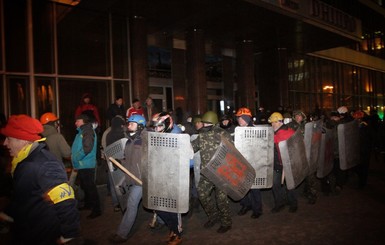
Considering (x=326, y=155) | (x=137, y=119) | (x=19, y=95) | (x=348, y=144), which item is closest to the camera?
(x=137, y=119)

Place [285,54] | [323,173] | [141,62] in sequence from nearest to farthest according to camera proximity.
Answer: [323,173] < [141,62] < [285,54]

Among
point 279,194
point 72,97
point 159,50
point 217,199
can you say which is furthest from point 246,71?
point 217,199

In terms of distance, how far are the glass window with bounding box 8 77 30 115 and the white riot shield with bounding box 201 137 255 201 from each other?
801cm

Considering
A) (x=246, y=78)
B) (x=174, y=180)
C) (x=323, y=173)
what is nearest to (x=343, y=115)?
(x=323, y=173)

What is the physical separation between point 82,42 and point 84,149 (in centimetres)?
734

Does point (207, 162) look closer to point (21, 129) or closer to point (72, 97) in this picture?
point (21, 129)

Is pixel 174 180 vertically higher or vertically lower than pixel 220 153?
lower

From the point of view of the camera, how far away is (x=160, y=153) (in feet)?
13.2

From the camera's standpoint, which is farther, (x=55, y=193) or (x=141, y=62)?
(x=141, y=62)

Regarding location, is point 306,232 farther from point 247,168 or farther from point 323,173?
point 323,173

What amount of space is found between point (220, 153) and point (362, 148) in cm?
482

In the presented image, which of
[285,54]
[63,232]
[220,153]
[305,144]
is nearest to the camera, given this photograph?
[63,232]

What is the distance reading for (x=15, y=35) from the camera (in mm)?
10094

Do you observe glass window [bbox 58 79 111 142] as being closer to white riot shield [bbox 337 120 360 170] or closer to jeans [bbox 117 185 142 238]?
jeans [bbox 117 185 142 238]
